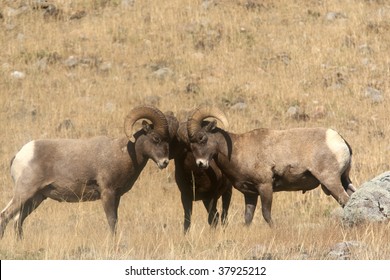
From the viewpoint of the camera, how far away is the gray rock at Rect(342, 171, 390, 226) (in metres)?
10.2

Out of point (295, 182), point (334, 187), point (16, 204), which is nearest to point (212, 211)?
point (295, 182)

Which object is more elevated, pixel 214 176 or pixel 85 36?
pixel 214 176

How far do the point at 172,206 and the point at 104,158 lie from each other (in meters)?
2.77

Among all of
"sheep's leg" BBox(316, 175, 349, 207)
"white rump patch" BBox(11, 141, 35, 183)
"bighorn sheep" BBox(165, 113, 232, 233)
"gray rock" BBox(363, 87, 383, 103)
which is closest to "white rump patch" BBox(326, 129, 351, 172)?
"sheep's leg" BBox(316, 175, 349, 207)

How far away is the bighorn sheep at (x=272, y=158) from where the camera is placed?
11.0 meters

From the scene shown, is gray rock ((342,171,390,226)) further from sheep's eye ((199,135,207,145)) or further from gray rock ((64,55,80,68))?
gray rock ((64,55,80,68))

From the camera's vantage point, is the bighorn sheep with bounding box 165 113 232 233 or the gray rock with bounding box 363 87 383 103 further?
the gray rock with bounding box 363 87 383 103

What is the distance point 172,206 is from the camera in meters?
13.8

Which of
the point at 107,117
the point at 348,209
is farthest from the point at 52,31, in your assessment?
the point at 348,209

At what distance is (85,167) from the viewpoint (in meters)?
11.3

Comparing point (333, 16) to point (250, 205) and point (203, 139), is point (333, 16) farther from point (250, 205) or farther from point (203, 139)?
point (203, 139)
